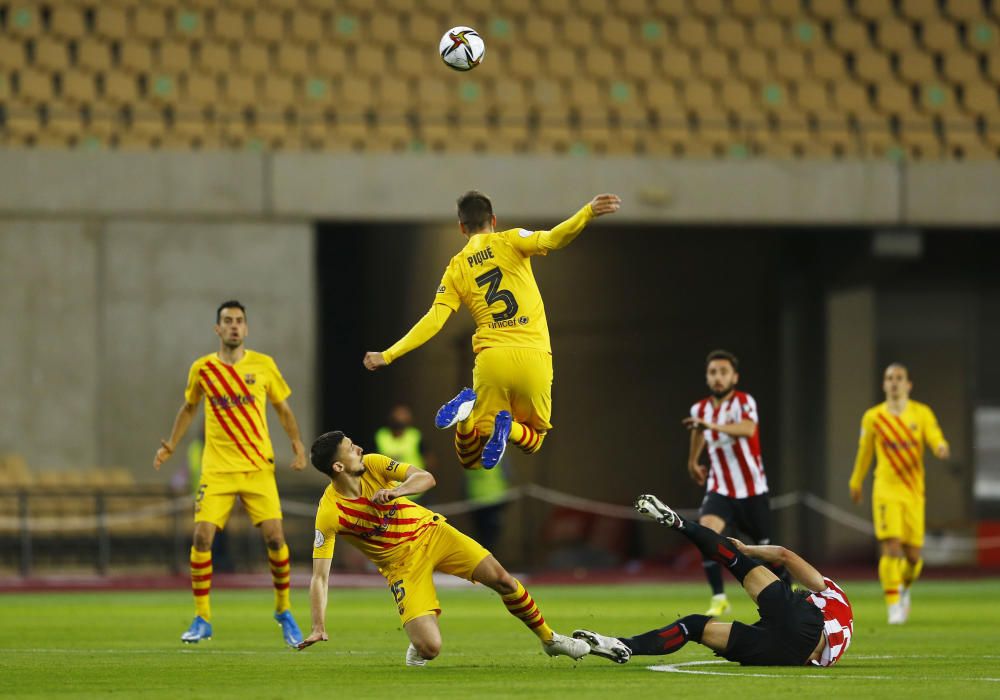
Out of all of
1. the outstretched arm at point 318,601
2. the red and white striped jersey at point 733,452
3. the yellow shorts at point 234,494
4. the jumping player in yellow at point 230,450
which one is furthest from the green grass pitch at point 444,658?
the red and white striped jersey at point 733,452

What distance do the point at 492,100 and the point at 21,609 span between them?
1215cm

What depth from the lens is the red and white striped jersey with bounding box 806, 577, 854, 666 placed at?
8492mm

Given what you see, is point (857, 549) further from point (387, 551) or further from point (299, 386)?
point (387, 551)

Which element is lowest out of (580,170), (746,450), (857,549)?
(857,549)

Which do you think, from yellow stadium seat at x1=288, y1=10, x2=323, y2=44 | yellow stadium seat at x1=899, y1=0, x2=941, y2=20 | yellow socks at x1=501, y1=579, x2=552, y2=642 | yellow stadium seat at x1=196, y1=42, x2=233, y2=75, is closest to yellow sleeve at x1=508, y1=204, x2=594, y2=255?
yellow socks at x1=501, y1=579, x2=552, y2=642

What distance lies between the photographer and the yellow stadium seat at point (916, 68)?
2559 cm

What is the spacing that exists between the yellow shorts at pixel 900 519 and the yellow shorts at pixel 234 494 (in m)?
5.15

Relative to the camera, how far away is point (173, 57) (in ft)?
79.9

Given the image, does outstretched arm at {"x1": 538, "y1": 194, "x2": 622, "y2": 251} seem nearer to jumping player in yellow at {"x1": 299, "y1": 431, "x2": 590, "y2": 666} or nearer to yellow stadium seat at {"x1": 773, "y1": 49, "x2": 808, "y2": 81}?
jumping player in yellow at {"x1": 299, "y1": 431, "x2": 590, "y2": 666}

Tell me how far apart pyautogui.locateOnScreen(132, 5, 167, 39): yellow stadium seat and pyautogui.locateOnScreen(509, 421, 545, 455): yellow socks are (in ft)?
52.0

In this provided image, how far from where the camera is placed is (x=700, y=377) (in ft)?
91.2

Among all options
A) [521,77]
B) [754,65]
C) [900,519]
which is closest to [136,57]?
[521,77]

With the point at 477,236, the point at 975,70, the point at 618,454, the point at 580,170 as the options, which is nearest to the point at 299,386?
the point at 580,170

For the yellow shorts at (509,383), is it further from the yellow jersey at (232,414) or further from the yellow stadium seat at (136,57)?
the yellow stadium seat at (136,57)
